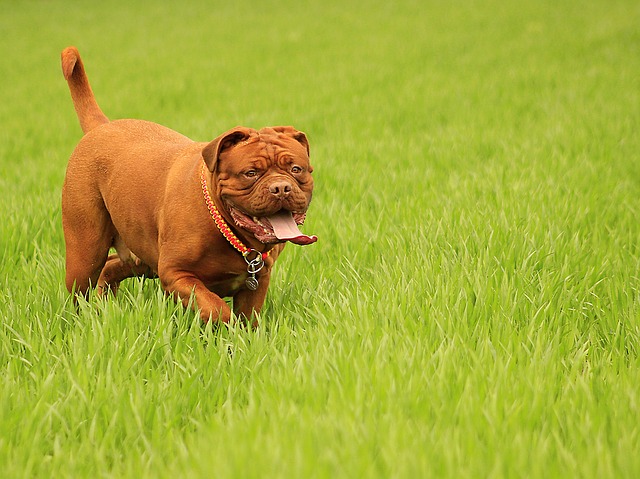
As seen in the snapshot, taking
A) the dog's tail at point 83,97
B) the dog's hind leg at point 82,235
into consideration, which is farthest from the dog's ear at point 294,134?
the dog's tail at point 83,97

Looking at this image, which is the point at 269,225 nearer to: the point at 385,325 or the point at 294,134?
the point at 294,134

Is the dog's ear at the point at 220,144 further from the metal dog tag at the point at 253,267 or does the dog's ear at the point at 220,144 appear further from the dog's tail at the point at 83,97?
the dog's tail at the point at 83,97

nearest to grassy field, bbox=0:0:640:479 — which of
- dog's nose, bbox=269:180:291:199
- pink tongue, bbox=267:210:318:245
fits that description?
pink tongue, bbox=267:210:318:245

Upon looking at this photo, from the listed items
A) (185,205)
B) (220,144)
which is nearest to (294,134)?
(220,144)

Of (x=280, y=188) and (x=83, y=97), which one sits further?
(x=83, y=97)

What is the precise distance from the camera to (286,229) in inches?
122

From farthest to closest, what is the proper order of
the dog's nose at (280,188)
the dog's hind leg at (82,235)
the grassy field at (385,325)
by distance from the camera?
1. the dog's hind leg at (82,235)
2. the dog's nose at (280,188)
3. the grassy field at (385,325)

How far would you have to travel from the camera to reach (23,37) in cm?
1961

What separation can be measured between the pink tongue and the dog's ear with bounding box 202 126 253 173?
32cm

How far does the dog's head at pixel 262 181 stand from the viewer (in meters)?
3.02

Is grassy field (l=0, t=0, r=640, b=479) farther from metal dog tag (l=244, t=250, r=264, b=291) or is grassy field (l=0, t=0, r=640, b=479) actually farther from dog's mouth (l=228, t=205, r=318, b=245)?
dog's mouth (l=228, t=205, r=318, b=245)

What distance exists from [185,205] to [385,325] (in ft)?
3.23

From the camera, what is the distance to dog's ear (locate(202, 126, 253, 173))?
308 cm

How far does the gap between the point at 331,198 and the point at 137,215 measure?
240 centimetres
